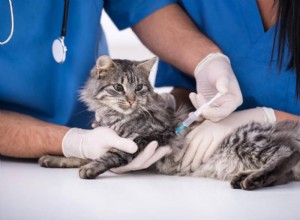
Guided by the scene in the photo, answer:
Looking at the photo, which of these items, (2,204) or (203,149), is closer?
(2,204)

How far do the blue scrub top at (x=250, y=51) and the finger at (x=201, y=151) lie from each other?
0.39 m

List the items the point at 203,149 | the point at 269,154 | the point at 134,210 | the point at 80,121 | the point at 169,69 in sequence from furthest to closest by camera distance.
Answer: the point at 169,69
the point at 80,121
the point at 203,149
the point at 269,154
the point at 134,210

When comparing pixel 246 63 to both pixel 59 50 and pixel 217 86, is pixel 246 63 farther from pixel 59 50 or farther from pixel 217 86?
pixel 59 50

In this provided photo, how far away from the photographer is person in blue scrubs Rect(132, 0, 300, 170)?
1623 mm

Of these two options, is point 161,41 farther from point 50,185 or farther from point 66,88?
point 50,185

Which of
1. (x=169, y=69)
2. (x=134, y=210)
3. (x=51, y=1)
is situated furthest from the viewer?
(x=169, y=69)

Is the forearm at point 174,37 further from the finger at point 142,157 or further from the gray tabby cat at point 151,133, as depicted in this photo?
the finger at point 142,157

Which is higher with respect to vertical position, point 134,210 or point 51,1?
point 51,1

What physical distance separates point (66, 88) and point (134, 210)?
30.7 inches

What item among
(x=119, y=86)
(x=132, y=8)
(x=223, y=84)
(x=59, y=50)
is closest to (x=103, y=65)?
(x=119, y=86)

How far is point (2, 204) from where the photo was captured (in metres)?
1.17

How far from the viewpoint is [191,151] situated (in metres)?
1.61

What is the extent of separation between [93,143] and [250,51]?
74 centimetres

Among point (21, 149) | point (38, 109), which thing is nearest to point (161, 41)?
point (38, 109)
